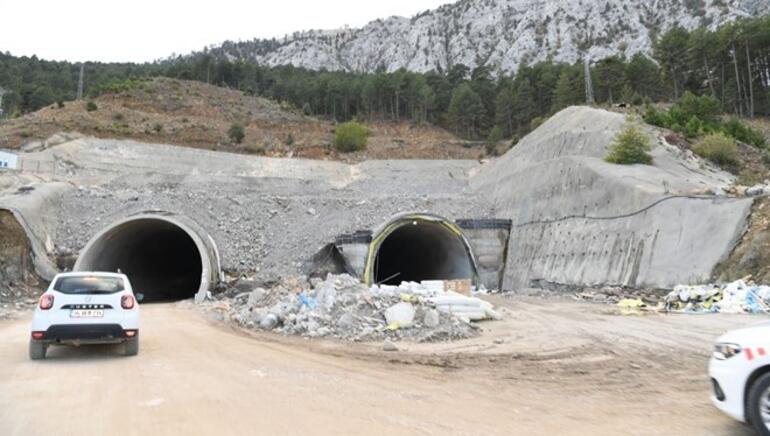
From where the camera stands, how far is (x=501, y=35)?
419ft

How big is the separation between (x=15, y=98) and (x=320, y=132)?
46.4 m

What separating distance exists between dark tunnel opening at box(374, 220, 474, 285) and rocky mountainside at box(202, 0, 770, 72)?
89.7 metres

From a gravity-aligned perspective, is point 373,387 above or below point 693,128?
below

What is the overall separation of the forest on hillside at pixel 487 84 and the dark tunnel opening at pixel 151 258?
39077 millimetres

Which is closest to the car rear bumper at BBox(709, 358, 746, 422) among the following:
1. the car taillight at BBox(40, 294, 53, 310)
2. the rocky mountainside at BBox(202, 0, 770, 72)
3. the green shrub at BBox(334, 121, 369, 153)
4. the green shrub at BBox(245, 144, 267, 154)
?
the car taillight at BBox(40, 294, 53, 310)

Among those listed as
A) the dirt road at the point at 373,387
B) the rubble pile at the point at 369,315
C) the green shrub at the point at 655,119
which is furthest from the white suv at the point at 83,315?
the green shrub at the point at 655,119

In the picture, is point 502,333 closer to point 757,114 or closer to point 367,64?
point 757,114

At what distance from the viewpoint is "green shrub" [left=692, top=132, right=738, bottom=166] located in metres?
25.8

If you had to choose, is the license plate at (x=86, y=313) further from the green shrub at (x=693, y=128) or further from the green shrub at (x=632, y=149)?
the green shrub at (x=693, y=128)

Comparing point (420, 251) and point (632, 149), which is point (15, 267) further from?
point (632, 149)

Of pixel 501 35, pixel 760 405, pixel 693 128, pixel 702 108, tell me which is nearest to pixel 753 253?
pixel 760 405

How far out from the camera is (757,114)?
51000 millimetres

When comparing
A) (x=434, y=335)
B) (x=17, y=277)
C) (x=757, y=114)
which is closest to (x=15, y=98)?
(x=17, y=277)

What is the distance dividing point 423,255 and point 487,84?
60801 millimetres
